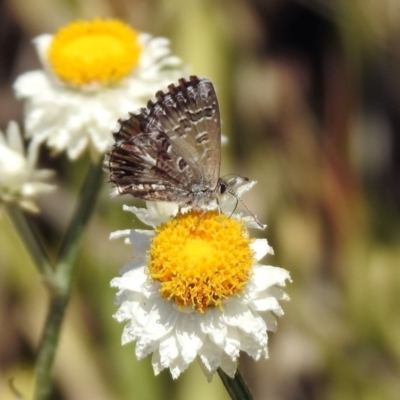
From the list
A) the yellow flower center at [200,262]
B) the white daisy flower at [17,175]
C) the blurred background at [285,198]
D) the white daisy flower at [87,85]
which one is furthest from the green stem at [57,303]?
the blurred background at [285,198]

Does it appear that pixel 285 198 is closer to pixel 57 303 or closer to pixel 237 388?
pixel 57 303

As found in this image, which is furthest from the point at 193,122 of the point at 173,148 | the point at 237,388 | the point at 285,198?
the point at 285,198

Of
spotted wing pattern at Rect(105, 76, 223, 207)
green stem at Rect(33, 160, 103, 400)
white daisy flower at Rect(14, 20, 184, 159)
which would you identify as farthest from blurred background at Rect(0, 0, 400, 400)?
spotted wing pattern at Rect(105, 76, 223, 207)

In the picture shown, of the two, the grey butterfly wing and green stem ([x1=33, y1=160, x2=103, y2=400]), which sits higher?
the grey butterfly wing

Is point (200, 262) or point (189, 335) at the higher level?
point (200, 262)

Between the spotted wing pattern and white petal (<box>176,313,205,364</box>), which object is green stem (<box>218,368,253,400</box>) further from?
the spotted wing pattern

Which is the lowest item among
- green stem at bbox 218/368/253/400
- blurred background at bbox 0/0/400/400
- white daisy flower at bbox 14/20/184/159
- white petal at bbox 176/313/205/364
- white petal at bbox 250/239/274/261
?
blurred background at bbox 0/0/400/400
